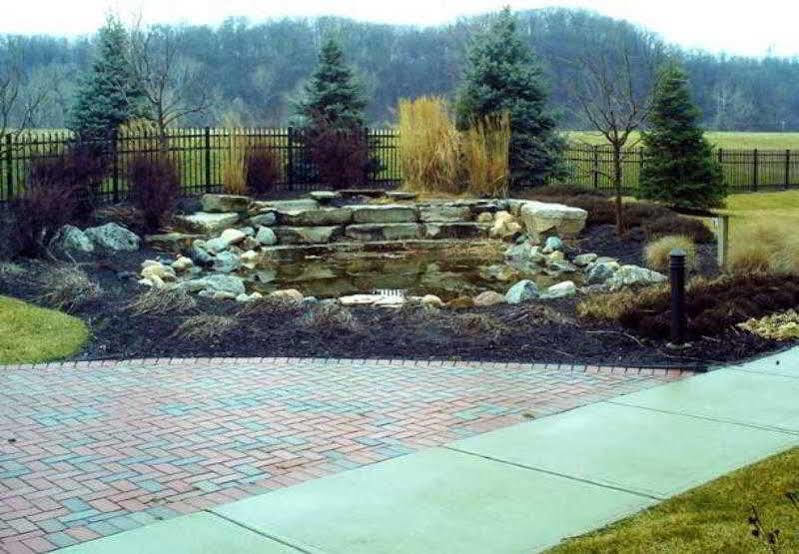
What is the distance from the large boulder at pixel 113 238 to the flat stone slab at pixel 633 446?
34.1 feet

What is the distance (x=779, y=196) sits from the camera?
28.1 metres

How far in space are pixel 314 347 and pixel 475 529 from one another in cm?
466

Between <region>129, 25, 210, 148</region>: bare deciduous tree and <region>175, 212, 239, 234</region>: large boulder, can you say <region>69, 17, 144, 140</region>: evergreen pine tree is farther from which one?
<region>175, 212, 239, 234</region>: large boulder

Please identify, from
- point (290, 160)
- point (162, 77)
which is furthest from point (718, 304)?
point (162, 77)

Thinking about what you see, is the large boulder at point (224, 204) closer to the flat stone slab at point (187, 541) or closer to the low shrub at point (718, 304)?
the low shrub at point (718, 304)

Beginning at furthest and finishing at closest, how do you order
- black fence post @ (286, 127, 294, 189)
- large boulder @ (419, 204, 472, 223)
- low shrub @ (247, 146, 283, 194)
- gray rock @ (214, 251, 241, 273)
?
black fence post @ (286, 127, 294, 189) → low shrub @ (247, 146, 283, 194) → large boulder @ (419, 204, 472, 223) → gray rock @ (214, 251, 241, 273)

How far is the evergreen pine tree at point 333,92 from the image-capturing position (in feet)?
85.7

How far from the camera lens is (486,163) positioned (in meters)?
20.5

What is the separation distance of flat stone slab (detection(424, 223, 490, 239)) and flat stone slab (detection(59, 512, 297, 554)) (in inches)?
565

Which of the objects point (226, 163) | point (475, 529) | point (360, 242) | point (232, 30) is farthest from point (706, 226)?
point (232, 30)

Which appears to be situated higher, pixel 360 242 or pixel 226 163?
pixel 226 163

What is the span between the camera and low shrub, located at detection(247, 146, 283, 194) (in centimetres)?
2036

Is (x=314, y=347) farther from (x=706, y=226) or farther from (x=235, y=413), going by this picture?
(x=706, y=226)

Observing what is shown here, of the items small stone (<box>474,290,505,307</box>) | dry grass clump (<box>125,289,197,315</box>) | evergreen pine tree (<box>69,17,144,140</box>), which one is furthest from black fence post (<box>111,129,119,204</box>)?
evergreen pine tree (<box>69,17,144,140</box>)
